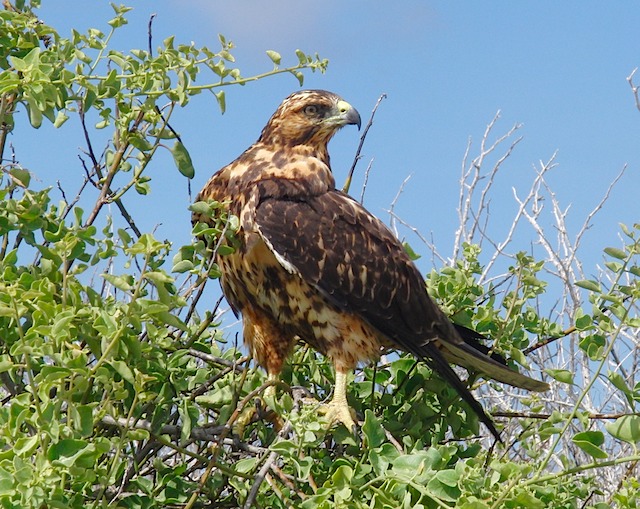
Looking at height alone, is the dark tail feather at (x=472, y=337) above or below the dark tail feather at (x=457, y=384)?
above

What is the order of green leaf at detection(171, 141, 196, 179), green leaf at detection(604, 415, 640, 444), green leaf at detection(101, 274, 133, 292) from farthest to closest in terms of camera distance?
green leaf at detection(171, 141, 196, 179) < green leaf at detection(604, 415, 640, 444) < green leaf at detection(101, 274, 133, 292)

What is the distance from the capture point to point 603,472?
20.5 ft

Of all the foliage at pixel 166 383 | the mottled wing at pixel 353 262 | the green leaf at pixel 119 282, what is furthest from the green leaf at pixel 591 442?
the mottled wing at pixel 353 262

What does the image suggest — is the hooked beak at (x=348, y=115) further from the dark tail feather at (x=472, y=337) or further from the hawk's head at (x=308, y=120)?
the dark tail feather at (x=472, y=337)

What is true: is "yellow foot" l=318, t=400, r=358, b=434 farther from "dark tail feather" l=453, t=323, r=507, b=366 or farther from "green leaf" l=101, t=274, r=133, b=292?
"green leaf" l=101, t=274, r=133, b=292

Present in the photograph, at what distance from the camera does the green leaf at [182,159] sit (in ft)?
10.3

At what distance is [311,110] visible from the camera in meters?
4.51

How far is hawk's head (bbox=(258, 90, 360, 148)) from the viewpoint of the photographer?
176 inches

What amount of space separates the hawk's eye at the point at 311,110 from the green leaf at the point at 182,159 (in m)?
1.41

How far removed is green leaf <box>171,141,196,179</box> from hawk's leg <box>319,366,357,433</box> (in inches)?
38.8

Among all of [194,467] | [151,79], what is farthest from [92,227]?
[194,467]

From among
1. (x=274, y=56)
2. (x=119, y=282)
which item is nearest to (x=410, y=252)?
(x=274, y=56)

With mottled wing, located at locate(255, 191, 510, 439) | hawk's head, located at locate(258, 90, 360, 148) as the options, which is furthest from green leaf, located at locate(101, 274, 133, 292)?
hawk's head, located at locate(258, 90, 360, 148)

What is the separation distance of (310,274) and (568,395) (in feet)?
9.19
